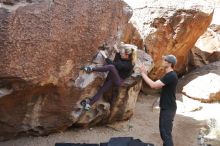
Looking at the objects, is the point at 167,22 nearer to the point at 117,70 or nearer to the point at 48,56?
the point at 117,70

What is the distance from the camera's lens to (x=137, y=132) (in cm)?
1033

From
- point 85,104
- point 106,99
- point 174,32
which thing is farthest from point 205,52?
point 85,104

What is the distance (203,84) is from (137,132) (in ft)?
13.1

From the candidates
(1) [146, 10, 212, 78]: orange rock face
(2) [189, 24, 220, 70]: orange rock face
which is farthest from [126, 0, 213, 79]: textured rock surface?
(2) [189, 24, 220, 70]: orange rock face

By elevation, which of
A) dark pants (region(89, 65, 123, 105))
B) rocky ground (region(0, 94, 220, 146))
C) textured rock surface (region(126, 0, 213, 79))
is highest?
textured rock surface (region(126, 0, 213, 79))

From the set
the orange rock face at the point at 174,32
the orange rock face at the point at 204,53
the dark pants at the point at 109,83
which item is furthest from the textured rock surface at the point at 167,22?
the dark pants at the point at 109,83

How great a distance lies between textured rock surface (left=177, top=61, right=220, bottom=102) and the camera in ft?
42.4

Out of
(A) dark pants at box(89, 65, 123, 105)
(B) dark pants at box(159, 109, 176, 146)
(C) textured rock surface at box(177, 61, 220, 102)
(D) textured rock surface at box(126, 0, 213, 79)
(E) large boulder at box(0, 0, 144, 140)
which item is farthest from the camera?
(D) textured rock surface at box(126, 0, 213, 79)

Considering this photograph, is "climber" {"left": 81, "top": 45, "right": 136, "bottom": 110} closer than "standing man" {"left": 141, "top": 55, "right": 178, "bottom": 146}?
No

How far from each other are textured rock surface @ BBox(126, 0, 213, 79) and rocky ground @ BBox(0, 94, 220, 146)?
7.06 feet

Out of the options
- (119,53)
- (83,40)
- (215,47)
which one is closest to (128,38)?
(119,53)

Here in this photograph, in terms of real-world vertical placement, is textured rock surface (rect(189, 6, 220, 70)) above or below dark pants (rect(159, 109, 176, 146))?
below

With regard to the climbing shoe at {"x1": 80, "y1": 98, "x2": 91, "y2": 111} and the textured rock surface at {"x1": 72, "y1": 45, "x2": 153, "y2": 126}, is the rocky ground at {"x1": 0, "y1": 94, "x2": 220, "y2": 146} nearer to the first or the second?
the textured rock surface at {"x1": 72, "y1": 45, "x2": 153, "y2": 126}

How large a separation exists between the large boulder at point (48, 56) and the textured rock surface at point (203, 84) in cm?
437
